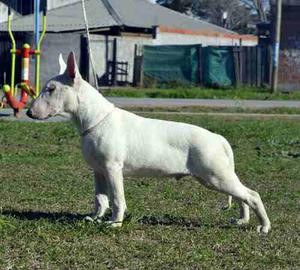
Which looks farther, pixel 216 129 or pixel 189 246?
pixel 216 129

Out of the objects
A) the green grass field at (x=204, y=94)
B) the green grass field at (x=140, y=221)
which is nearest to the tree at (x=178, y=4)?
the green grass field at (x=204, y=94)

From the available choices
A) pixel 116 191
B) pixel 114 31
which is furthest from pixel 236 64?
pixel 116 191

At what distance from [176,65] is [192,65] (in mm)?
611

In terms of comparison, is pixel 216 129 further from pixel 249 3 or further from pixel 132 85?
pixel 249 3

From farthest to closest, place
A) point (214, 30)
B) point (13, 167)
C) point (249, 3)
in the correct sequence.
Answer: point (249, 3), point (214, 30), point (13, 167)

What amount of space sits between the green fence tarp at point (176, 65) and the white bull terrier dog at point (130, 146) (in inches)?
1073

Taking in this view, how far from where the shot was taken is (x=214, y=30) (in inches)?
1833

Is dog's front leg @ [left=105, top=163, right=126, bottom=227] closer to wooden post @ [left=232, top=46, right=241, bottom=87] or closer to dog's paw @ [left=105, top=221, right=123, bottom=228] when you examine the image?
dog's paw @ [left=105, top=221, right=123, bottom=228]

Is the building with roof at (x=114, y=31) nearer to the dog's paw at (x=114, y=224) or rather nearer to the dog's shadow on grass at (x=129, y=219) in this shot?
the dog's shadow on grass at (x=129, y=219)

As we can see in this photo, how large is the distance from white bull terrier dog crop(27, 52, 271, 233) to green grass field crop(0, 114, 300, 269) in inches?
13.1

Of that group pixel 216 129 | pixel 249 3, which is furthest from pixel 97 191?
pixel 249 3

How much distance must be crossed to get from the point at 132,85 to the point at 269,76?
528 centimetres

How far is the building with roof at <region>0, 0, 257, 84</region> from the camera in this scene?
33.2 metres

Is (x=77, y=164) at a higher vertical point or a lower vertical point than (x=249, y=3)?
lower
